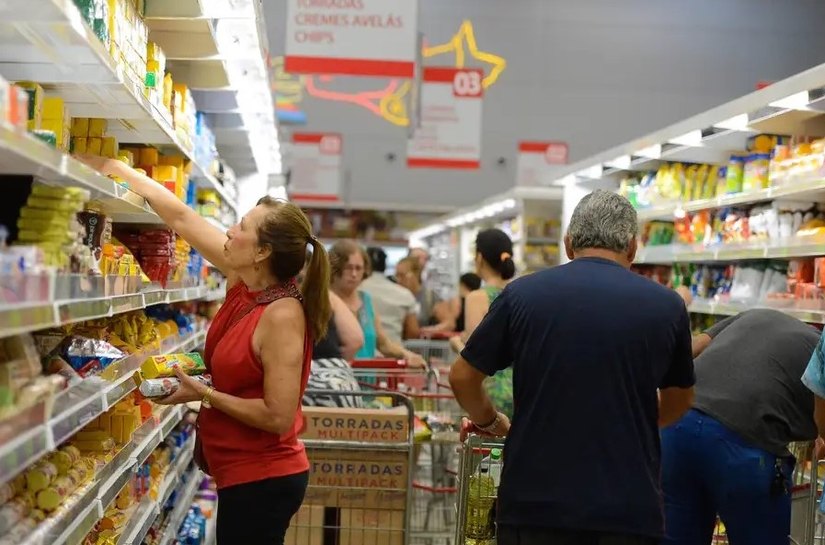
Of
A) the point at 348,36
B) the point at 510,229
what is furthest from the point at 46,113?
the point at 510,229

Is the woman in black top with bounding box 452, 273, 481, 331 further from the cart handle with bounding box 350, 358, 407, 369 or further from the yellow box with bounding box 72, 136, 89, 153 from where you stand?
the yellow box with bounding box 72, 136, 89, 153

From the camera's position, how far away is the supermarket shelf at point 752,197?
4.86 metres

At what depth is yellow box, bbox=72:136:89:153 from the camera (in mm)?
3340

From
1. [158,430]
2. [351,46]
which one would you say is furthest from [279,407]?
[351,46]

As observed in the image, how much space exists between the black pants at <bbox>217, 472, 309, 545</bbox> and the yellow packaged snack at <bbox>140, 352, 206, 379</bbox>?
36 centimetres

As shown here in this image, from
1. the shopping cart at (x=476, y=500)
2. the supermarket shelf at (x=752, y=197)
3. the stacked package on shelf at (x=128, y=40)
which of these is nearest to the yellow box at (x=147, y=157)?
the stacked package on shelf at (x=128, y=40)

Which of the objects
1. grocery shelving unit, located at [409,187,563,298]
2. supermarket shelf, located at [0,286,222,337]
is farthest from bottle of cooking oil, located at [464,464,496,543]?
grocery shelving unit, located at [409,187,563,298]

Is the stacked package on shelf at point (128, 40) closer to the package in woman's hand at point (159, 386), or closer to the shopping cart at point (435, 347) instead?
the package in woman's hand at point (159, 386)

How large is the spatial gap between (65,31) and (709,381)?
7.66 feet

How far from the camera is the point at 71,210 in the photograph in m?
2.38

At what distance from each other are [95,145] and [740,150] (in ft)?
13.7

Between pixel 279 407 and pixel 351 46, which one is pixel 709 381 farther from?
pixel 351 46

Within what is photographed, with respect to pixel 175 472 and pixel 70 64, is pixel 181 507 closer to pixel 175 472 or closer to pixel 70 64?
pixel 175 472

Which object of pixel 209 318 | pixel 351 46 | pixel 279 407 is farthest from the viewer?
pixel 351 46
